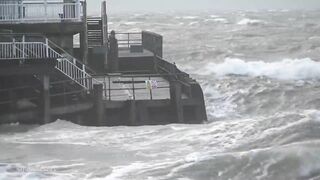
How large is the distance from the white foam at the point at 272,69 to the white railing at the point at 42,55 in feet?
59.0

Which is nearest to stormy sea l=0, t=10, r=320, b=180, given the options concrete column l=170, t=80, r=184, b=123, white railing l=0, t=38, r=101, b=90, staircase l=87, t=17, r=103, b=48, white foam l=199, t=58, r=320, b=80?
white railing l=0, t=38, r=101, b=90

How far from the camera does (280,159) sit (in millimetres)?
15422

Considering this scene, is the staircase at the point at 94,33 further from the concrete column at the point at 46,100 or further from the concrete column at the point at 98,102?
the concrete column at the point at 46,100

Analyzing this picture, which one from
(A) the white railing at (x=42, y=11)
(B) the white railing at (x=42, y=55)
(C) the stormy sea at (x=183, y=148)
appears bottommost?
(C) the stormy sea at (x=183, y=148)

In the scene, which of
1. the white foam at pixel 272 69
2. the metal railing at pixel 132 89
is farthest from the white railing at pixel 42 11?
the white foam at pixel 272 69

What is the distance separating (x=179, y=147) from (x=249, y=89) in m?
16.8

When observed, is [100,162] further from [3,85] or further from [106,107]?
[3,85]

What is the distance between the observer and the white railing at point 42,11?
87.3 feet

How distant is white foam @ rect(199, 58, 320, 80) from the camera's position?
39.9m

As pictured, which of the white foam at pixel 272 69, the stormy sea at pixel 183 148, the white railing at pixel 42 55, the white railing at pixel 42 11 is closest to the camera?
the stormy sea at pixel 183 148

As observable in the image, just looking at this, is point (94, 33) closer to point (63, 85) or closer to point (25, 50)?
point (63, 85)

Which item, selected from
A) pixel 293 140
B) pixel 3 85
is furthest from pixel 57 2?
pixel 293 140

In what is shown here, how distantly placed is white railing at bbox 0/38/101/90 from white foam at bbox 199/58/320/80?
59.0 feet

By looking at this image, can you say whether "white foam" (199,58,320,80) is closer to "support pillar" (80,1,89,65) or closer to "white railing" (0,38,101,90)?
"support pillar" (80,1,89,65)
